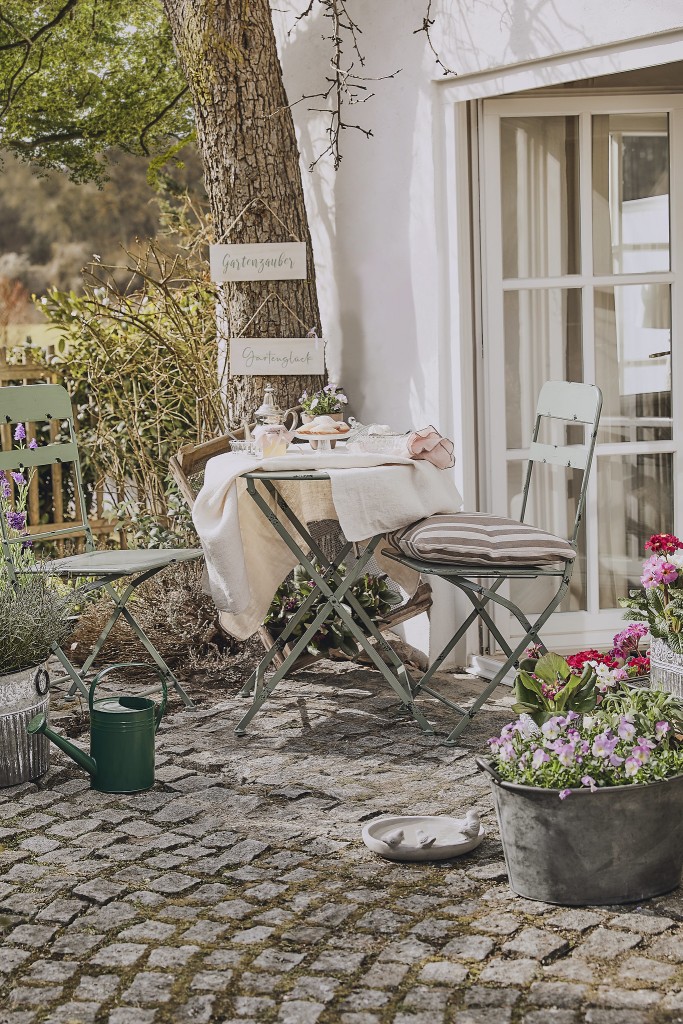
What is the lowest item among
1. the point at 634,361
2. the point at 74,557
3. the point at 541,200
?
the point at 74,557

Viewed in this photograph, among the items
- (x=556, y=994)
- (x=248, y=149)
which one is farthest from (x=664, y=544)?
(x=248, y=149)

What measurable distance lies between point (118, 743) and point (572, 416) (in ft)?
6.97

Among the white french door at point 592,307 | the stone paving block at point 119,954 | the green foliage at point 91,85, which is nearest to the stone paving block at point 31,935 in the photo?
the stone paving block at point 119,954

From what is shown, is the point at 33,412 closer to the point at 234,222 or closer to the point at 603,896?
the point at 234,222

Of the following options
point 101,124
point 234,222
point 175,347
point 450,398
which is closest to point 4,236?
point 101,124

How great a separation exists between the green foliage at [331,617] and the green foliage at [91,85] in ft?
18.2

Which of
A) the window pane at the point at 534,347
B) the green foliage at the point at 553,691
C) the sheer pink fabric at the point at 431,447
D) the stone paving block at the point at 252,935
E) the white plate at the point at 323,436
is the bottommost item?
the stone paving block at the point at 252,935

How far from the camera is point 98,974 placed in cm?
284

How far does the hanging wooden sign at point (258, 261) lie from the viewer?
573cm

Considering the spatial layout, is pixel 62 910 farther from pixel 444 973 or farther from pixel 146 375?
pixel 146 375

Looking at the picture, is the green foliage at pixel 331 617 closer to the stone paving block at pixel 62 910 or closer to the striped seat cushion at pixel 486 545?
the striped seat cushion at pixel 486 545

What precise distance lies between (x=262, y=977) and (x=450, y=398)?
316 cm

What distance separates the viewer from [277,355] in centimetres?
578

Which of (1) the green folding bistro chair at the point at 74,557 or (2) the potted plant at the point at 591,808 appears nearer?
(2) the potted plant at the point at 591,808
